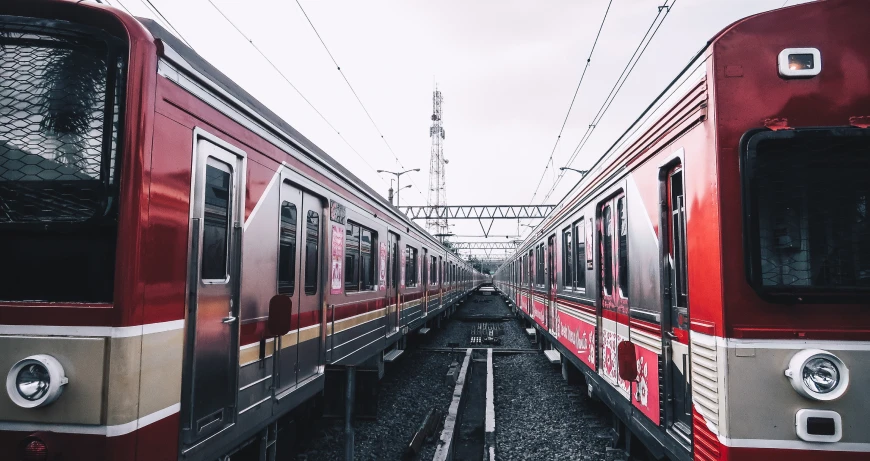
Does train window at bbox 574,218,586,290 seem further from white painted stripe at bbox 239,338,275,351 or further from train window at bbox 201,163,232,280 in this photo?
train window at bbox 201,163,232,280

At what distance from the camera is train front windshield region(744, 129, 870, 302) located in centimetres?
286

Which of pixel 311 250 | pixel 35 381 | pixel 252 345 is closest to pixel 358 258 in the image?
pixel 311 250

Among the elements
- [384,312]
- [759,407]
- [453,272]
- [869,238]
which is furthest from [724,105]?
[453,272]

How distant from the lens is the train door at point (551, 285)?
10.3 m

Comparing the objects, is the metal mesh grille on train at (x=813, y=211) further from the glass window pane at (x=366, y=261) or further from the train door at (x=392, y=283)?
the train door at (x=392, y=283)

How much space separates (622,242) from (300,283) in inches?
118

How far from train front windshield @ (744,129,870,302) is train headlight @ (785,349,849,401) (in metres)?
0.29

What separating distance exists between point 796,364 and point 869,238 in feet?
2.46

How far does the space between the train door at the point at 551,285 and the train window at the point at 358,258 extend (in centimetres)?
354

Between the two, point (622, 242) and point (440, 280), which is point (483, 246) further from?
point (622, 242)

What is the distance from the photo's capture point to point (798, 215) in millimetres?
2953

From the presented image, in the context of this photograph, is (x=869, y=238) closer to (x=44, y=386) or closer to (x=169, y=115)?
(x=169, y=115)

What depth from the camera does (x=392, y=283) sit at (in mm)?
10242

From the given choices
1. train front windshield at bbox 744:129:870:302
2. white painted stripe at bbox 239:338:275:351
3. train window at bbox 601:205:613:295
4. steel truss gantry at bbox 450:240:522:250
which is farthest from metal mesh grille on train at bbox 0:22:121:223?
steel truss gantry at bbox 450:240:522:250
